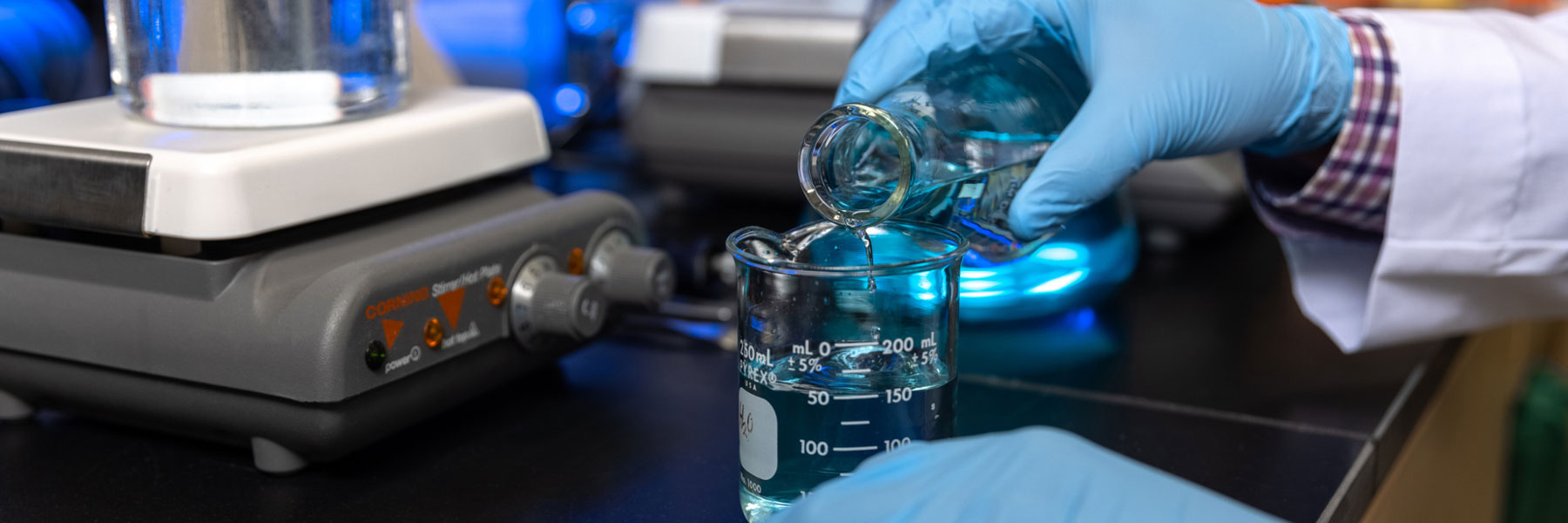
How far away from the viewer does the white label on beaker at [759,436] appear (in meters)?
0.63

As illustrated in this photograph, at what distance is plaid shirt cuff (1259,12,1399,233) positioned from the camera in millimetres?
943

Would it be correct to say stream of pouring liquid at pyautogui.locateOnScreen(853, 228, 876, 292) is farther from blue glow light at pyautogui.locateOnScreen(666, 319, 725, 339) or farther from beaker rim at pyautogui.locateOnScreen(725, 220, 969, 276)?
blue glow light at pyautogui.locateOnScreen(666, 319, 725, 339)

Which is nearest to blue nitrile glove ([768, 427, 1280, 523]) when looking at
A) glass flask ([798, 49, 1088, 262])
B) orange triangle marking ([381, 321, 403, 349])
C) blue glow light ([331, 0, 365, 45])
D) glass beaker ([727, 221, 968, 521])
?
glass beaker ([727, 221, 968, 521])

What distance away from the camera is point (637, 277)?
915mm

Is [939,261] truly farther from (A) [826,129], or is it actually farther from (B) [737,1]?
(B) [737,1]

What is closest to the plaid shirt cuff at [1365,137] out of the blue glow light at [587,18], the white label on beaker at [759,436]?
the white label on beaker at [759,436]

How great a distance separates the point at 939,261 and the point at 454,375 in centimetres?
38

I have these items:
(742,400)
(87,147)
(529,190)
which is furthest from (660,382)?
(87,147)

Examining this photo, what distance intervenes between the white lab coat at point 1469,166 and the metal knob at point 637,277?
0.62 meters

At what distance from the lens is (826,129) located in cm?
64

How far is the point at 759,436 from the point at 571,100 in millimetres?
1225

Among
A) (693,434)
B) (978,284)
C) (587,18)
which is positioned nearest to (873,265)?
(693,434)

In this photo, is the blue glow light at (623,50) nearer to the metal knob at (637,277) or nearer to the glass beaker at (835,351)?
the metal knob at (637,277)

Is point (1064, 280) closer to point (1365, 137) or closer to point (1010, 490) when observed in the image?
point (1365, 137)
